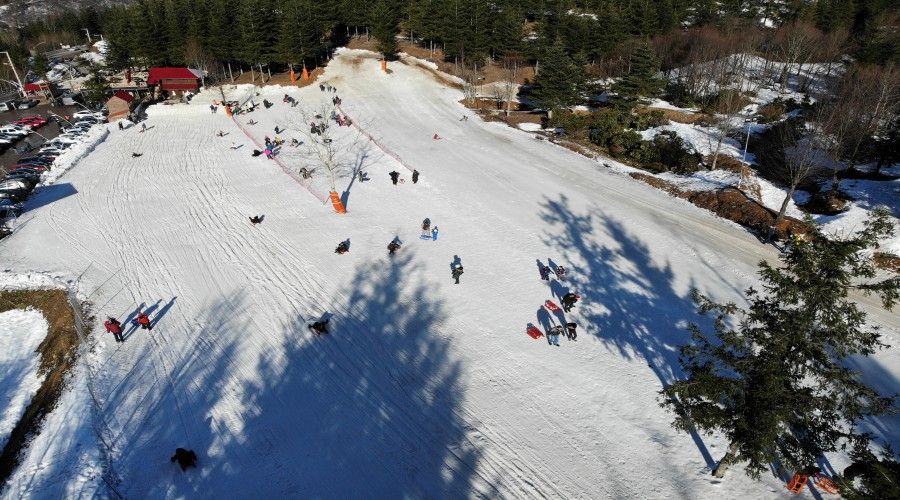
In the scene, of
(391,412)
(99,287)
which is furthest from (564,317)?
(99,287)

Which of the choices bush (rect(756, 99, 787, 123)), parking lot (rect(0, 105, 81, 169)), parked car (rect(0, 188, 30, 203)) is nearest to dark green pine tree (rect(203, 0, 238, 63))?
parking lot (rect(0, 105, 81, 169))

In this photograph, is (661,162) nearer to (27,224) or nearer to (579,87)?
(579,87)

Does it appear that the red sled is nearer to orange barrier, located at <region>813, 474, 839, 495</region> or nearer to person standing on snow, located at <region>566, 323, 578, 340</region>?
person standing on snow, located at <region>566, 323, 578, 340</region>

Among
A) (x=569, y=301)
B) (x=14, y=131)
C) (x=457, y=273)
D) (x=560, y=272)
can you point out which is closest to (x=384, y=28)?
(x=14, y=131)

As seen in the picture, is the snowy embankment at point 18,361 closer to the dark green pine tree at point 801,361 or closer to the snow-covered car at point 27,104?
the dark green pine tree at point 801,361

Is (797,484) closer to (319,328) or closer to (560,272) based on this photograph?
(560,272)

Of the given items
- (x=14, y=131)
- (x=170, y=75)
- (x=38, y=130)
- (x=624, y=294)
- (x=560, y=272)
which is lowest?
(x=38, y=130)

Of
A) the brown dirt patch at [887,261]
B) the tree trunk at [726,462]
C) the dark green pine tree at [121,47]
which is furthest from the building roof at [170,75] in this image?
the brown dirt patch at [887,261]
